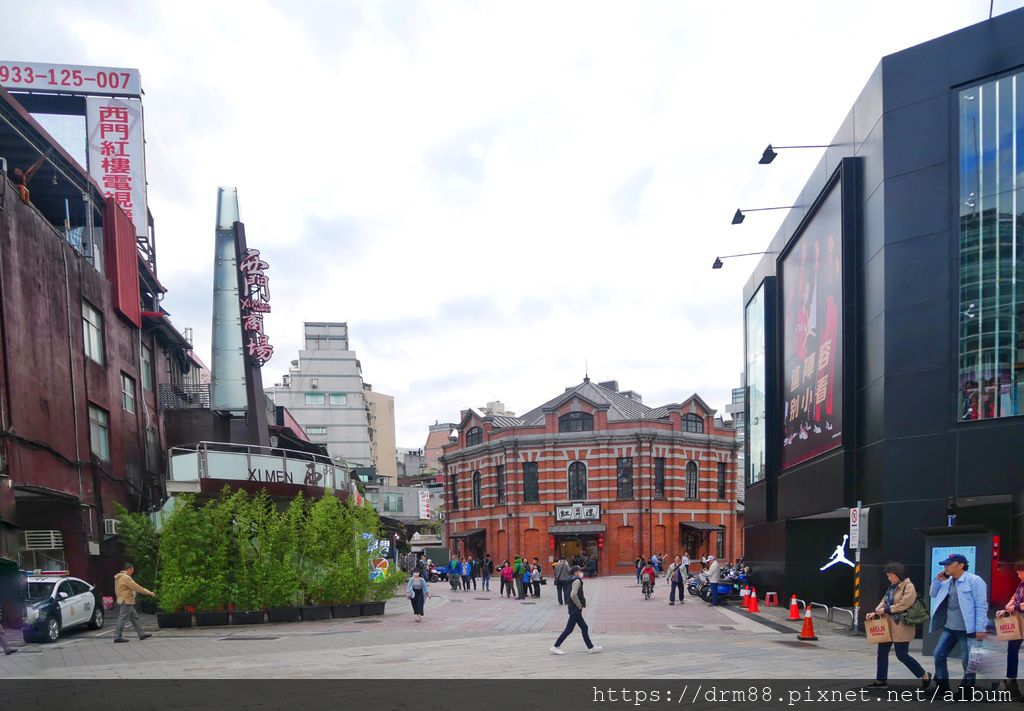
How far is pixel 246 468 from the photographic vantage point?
27578 mm

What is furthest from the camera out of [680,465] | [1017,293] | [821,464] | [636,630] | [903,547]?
[680,465]

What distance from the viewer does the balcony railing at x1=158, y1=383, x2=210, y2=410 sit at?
36.3 metres

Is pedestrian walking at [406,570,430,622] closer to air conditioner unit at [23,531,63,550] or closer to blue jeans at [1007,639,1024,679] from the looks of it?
air conditioner unit at [23,531,63,550]

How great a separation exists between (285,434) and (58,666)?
25660 mm

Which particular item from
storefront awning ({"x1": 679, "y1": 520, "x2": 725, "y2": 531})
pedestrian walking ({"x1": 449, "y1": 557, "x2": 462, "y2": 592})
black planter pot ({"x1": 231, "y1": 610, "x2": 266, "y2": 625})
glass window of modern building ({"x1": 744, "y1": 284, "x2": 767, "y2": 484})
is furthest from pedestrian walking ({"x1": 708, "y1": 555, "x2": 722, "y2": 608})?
storefront awning ({"x1": 679, "y1": 520, "x2": 725, "y2": 531})

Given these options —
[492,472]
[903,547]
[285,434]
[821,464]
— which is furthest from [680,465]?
[903,547]

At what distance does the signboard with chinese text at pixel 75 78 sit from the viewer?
39.6 m

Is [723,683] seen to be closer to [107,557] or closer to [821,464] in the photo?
[821,464]

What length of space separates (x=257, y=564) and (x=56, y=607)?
4787 mm

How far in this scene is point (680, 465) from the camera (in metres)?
60.7

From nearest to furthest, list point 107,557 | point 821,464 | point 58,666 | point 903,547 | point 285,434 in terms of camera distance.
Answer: point 58,666
point 903,547
point 821,464
point 107,557
point 285,434

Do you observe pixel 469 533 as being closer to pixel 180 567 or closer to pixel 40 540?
pixel 40 540

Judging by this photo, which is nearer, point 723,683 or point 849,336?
point 723,683

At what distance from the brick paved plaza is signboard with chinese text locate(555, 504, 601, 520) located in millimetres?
34747
